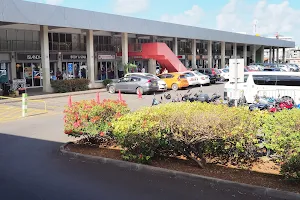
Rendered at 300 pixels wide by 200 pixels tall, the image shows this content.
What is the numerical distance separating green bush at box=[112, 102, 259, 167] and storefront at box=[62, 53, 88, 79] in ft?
83.9

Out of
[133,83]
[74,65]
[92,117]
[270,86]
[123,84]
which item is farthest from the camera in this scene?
[74,65]

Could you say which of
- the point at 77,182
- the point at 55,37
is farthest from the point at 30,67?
the point at 77,182

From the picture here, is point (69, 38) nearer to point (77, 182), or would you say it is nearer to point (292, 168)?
point (77, 182)

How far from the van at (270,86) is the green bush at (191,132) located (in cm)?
870

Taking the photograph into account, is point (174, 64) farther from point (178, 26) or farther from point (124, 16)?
point (124, 16)

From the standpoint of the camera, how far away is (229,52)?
6000 cm

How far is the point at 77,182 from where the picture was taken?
291 inches

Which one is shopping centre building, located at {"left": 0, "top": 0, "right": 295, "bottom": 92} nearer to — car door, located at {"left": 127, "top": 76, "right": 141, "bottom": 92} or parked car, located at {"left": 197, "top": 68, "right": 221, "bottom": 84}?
parked car, located at {"left": 197, "top": 68, "right": 221, "bottom": 84}

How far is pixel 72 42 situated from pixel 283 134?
2981 cm

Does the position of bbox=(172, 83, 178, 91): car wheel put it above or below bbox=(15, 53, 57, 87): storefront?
below

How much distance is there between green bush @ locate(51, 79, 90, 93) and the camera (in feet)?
87.4

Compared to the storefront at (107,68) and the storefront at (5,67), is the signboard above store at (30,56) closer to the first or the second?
the storefront at (5,67)


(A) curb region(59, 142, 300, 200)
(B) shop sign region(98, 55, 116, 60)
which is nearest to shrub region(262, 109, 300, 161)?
(A) curb region(59, 142, 300, 200)

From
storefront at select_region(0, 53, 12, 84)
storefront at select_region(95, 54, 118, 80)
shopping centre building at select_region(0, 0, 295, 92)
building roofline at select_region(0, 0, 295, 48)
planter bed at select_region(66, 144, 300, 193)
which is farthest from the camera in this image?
storefront at select_region(95, 54, 118, 80)
